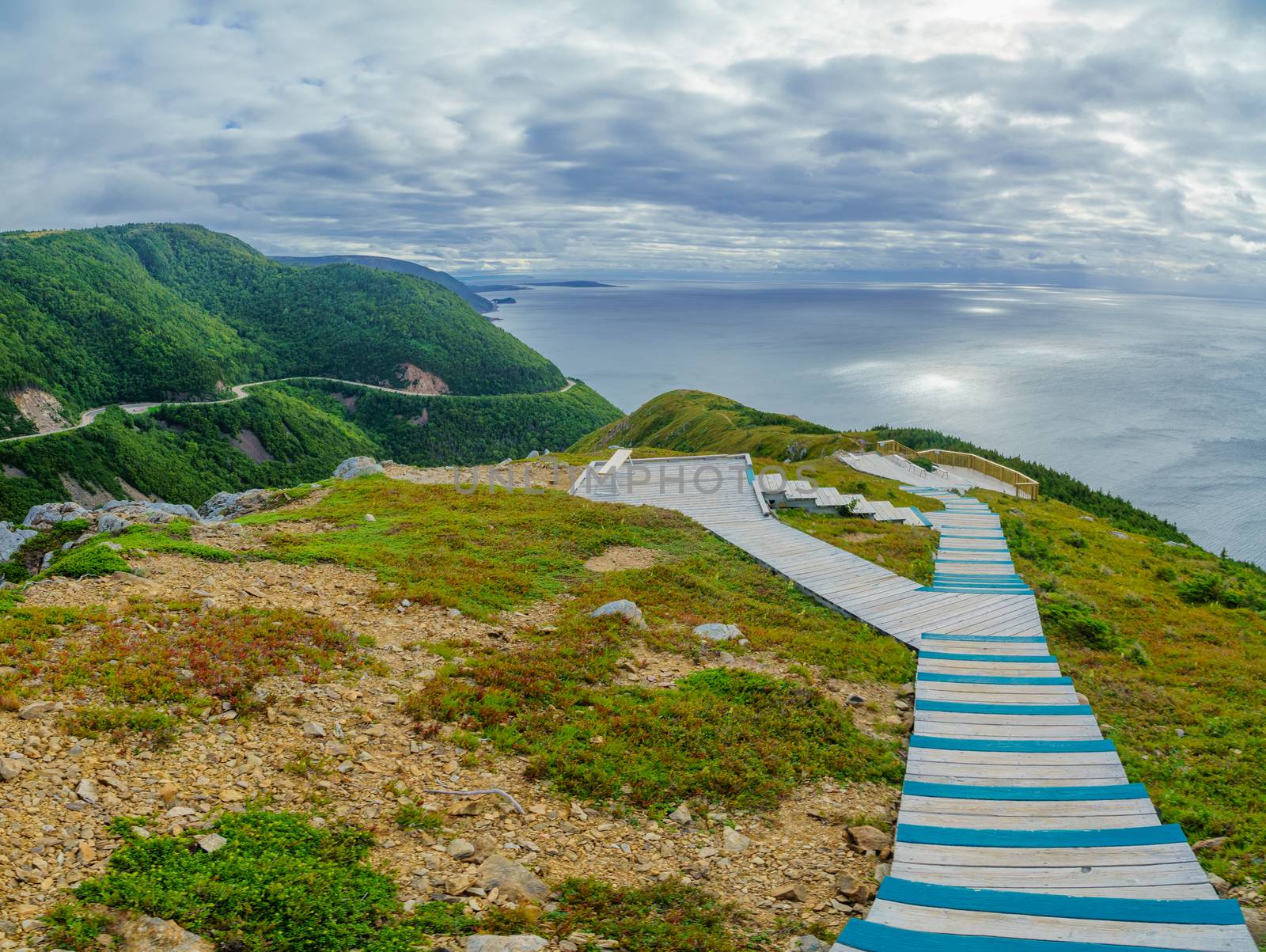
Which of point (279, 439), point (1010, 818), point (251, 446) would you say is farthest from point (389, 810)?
point (279, 439)

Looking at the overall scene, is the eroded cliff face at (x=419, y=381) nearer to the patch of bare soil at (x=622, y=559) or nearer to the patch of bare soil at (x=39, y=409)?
the patch of bare soil at (x=39, y=409)

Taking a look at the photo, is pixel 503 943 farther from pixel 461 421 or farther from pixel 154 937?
pixel 461 421

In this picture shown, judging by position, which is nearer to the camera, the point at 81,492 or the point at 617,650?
the point at 617,650

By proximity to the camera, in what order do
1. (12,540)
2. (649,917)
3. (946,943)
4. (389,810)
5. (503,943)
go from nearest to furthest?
1. (503,943)
2. (946,943)
3. (649,917)
4. (389,810)
5. (12,540)

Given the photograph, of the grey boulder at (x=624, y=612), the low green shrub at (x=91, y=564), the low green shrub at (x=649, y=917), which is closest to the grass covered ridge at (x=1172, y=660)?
the low green shrub at (x=649, y=917)

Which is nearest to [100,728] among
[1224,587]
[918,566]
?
[918,566]

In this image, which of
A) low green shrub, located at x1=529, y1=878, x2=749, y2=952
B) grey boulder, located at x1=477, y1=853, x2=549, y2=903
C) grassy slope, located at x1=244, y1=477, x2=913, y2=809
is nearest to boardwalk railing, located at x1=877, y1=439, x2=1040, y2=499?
grassy slope, located at x1=244, y1=477, x2=913, y2=809
